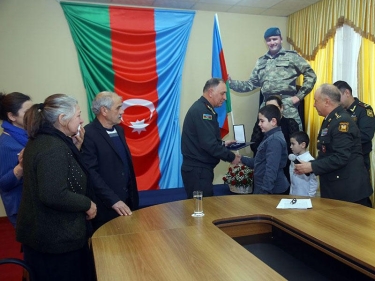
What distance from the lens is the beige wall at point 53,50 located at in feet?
13.0

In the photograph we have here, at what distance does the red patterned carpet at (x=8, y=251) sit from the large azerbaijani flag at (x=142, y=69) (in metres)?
1.62

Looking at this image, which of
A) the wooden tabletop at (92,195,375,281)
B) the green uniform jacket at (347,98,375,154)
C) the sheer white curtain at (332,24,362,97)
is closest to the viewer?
the wooden tabletop at (92,195,375,281)

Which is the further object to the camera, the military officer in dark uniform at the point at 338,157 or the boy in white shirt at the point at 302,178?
the boy in white shirt at the point at 302,178

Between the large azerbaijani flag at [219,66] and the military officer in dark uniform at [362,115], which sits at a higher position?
the large azerbaijani flag at [219,66]

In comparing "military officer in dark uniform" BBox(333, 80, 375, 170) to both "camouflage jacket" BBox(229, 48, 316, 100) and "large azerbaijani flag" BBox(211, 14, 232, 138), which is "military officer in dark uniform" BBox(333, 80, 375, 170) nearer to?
"camouflage jacket" BBox(229, 48, 316, 100)

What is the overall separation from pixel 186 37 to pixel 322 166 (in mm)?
2902

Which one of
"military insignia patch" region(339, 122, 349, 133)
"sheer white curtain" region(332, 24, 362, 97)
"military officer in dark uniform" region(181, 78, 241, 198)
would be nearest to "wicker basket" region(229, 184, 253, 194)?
"military officer in dark uniform" region(181, 78, 241, 198)

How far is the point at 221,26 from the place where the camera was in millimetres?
4758

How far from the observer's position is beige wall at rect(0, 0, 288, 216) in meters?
3.96

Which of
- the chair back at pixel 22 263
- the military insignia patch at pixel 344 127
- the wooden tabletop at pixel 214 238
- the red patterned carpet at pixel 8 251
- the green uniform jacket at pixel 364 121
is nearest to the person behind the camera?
the wooden tabletop at pixel 214 238

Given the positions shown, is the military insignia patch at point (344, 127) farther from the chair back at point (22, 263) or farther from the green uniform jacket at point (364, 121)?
the chair back at point (22, 263)

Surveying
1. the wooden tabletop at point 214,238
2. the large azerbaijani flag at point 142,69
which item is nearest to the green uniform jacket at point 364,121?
the wooden tabletop at point 214,238

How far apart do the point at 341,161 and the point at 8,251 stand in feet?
9.93

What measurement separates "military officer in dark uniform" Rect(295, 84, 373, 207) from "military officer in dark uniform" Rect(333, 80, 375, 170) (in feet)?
3.11
